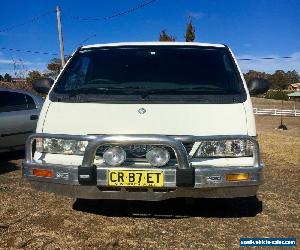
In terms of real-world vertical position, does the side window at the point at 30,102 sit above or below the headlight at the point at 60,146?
above

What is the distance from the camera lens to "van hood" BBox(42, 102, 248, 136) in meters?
3.62

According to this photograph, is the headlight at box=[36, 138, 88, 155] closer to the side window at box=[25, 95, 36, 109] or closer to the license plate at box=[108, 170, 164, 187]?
the license plate at box=[108, 170, 164, 187]

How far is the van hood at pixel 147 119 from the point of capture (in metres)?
3.62

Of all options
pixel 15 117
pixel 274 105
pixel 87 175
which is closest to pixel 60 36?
pixel 15 117

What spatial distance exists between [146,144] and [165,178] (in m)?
0.34

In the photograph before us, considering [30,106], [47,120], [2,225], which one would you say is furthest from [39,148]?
[30,106]

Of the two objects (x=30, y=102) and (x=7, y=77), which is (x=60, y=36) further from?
(x=7, y=77)

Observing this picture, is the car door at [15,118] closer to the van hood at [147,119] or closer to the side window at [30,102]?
the side window at [30,102]

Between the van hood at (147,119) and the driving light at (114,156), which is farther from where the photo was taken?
the van hood at (147,119)

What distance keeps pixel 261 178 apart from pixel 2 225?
8.29 ft

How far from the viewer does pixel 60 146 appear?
3.76 meters

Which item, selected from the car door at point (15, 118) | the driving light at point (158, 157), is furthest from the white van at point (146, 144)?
the car door at point (15, 118)

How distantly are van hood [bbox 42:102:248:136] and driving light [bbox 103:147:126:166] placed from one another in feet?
0.55

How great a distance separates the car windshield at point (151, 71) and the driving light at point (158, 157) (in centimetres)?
81
